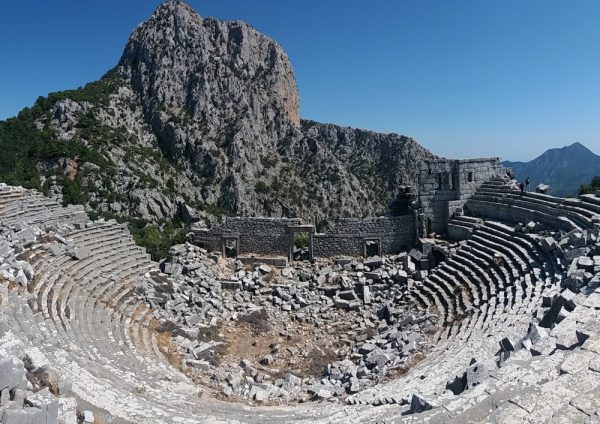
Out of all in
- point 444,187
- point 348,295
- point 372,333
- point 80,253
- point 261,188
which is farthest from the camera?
point 261,188

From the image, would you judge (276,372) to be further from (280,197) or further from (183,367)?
(280,197)

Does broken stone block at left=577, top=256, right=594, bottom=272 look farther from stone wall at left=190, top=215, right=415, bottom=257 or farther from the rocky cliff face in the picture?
the rocky cliff face

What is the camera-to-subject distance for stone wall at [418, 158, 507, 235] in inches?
904

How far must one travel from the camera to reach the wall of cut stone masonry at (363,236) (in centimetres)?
2270

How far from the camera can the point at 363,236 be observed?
22.7 m

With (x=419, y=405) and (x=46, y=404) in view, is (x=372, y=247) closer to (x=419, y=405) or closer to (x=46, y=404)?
(x=419, y=405)

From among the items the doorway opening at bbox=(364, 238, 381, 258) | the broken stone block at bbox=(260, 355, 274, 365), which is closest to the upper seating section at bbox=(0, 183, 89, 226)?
the broken stone block at bbox=(260, 355, 274, 365)

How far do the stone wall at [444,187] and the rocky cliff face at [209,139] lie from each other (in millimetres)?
34342

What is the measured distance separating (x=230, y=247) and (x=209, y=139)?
4501 centimetres

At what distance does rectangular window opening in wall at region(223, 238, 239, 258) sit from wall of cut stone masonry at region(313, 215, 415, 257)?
4.21 metres

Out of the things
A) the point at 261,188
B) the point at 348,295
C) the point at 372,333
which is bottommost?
the point at 372,333

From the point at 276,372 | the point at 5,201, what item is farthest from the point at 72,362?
the point at 5,201

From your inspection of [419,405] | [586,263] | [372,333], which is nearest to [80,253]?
[372,333]

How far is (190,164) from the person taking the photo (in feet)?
207
